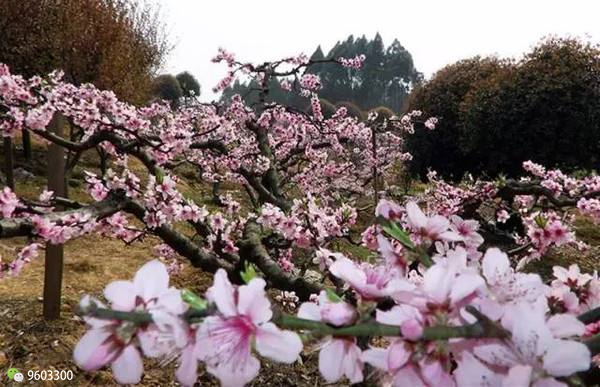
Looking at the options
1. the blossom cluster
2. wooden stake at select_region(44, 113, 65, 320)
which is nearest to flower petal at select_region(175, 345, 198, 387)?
the blossom cluster

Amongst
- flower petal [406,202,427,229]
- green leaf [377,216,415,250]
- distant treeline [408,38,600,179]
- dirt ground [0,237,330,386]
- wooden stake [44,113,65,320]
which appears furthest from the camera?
distant treeline [408,38,600,179]

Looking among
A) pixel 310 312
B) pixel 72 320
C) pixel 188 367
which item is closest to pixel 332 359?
pixel 310 312

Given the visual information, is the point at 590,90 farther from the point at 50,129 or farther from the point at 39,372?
the point at 39,372

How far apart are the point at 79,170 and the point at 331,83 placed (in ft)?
171

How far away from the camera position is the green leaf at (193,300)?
66 cm

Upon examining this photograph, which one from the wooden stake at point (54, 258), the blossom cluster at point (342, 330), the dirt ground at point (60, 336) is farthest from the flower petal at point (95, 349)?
the wooden stake at point (54, 258)

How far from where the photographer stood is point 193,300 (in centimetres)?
66

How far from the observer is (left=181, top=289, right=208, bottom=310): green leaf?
658mm

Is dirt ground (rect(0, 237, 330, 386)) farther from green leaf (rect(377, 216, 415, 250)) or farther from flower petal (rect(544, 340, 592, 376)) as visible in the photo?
flower petal (rect(544, 340, 592, 376))

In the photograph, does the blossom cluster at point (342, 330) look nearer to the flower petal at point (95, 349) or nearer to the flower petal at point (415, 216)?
the flower petal at point (95, 349)

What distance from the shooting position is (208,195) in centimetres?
1138

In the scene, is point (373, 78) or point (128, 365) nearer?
point (128, 365)

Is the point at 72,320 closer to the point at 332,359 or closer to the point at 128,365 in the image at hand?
the point at 128,365

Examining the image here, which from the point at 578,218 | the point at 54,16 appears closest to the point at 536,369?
the point at 54,16
